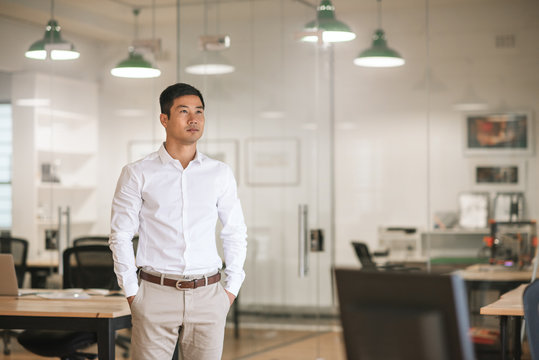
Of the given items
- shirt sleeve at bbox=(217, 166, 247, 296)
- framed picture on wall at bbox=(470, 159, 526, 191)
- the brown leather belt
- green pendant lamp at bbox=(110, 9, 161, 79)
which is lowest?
the brown leather belt

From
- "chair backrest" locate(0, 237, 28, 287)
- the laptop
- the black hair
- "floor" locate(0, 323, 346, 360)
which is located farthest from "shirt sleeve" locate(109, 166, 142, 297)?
"chair backrest" locate(0, 237, 28, 287)

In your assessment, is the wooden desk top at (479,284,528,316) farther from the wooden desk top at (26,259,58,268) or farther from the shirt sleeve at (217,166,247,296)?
the wooden desk top at (26,259,58,268)

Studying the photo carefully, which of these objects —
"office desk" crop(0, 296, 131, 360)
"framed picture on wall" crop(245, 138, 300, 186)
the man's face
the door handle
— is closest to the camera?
the man's face

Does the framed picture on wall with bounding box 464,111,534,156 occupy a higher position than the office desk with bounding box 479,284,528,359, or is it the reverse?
the framed picture on wall with bounding box 464,111,534,156

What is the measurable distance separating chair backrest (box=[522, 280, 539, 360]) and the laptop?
9.26ft

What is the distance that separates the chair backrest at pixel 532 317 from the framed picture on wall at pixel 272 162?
150 inches

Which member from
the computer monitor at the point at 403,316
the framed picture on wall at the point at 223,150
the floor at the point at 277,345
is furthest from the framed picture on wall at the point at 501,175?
the computer monitor at the point at 403,316

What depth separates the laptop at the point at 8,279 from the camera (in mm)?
4719

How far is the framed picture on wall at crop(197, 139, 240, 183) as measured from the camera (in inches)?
261

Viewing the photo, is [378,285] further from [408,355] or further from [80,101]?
[80,101]

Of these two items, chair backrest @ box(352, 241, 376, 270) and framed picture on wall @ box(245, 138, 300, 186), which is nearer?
framed picture on wall @ box(245, 138, 300, 186)

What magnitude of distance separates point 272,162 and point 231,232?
3335mm

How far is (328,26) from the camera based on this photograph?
6711 mm

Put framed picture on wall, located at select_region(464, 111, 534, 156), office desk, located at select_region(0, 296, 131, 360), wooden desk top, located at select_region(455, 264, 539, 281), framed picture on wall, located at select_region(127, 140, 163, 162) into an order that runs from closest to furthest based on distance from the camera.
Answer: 1. office desk, located at select_region(0, 296, 131, 360)
2. wooden desk top, located at select_region(455, 264, 539, 281)
3. framed picture on wall, located at select_region(464, 111, 534, 156)
4. framed picture on wall, located at select_region(127, 140, 163, 162)
